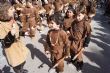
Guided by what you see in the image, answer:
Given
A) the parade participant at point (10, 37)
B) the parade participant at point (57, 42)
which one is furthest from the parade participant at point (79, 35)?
the parade participant at point (10, 37)

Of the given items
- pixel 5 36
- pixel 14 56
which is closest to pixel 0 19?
pixel 5 36

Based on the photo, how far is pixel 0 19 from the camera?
7.64 metres

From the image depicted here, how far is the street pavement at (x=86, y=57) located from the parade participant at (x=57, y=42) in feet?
3.76

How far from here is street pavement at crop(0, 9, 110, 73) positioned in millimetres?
10453

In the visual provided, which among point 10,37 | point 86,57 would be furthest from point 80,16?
point 10,37

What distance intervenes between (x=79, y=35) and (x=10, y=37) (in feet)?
9.45

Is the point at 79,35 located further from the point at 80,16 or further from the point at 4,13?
the point at 4,13

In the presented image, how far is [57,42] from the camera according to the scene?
29.7ft

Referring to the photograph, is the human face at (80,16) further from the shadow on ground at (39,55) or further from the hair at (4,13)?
the hair at (4,13)

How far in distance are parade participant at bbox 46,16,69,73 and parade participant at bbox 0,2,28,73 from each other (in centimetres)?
112

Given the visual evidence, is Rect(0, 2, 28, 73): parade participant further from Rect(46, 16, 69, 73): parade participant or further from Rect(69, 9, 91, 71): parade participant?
Rect(69, 9, 91, 71): parade participant

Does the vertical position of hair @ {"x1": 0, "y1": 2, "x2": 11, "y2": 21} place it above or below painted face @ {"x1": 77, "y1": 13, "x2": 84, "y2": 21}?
above

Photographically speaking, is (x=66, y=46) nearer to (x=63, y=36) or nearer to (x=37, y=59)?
(x=63, y=36)

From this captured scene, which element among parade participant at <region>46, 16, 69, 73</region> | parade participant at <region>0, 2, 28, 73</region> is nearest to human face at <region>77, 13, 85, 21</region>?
parade participant at <region>46, 16, 69, 73</region>
